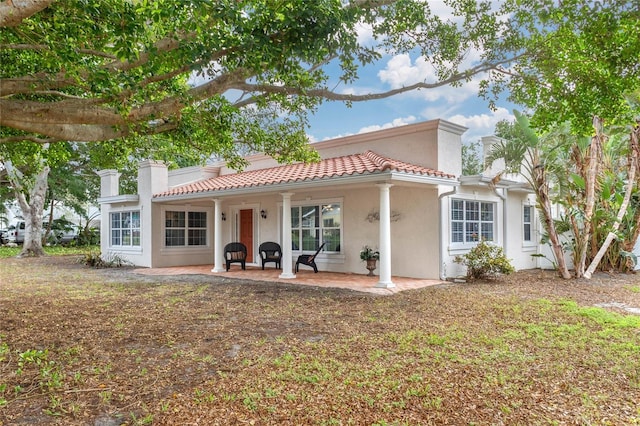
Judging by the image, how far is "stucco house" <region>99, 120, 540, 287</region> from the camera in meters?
11.1

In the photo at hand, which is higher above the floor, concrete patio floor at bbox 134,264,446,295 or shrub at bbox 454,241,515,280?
shrub at bbox 454,241,515,280

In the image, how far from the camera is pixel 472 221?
1234cm

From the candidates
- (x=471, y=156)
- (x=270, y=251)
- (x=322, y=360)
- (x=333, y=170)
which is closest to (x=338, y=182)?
(x=333, y=170)

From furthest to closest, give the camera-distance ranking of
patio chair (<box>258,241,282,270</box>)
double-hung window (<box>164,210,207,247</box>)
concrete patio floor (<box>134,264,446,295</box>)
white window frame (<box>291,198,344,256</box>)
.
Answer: double-hung window (<box>164,210,207,247</box>) → patio chair (<box>258,241,282,270</box>) → white window frame (<box>291,198,344,256</box>) → concrete patio floor (<box>134,264,446,295</box>)

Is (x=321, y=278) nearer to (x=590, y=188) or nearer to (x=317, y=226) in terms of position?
(x=317, y=226)

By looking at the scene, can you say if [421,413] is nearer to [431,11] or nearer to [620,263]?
[431,11]

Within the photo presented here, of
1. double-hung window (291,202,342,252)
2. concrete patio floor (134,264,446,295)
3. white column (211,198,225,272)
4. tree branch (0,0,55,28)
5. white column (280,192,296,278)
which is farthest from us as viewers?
white column (211,198,225,272)

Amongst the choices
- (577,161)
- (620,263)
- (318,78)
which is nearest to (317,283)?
(318,78)

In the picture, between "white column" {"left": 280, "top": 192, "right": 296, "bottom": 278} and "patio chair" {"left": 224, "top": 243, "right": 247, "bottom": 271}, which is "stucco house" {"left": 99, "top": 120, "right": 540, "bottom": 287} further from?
"patio chair" {"left": 224, "top": 243, "right": 247, "bottom": 271}

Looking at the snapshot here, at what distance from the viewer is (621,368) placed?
4500 mm

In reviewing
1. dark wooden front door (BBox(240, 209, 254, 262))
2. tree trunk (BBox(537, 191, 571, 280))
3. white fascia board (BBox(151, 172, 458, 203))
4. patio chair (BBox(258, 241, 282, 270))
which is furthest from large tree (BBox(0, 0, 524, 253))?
dark wooden front door (BBox(240, 209, 254, 262))

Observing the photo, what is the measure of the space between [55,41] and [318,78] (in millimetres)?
3968

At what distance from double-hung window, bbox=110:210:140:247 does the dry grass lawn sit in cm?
800

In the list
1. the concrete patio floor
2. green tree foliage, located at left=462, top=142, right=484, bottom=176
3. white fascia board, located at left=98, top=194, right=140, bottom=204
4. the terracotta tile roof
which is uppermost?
green tree foliage, located at left=462, top=142, right=484, bottom=176
